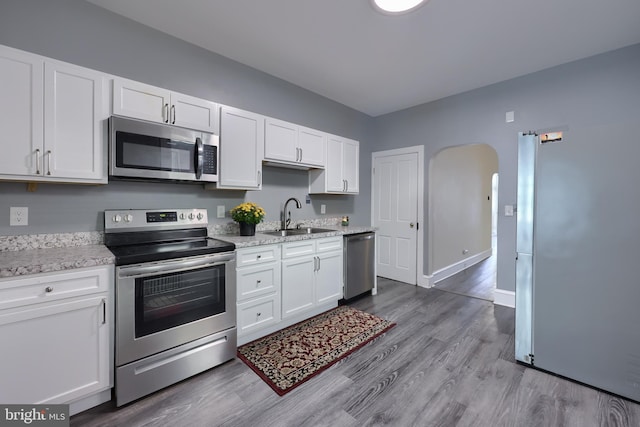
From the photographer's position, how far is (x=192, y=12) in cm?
221

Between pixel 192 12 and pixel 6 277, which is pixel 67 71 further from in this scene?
pixel 6 277

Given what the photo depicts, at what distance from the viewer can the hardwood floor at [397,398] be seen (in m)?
1.62

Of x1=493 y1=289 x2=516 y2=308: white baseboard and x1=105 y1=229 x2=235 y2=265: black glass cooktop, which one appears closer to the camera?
x1=105 y1=229 x2=235 y2=265: black glass cooktop

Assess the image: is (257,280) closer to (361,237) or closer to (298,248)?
(298,248)

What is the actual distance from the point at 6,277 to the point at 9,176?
2.30 feet

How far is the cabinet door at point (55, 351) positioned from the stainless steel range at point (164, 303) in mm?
106

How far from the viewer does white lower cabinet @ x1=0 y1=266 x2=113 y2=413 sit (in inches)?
54.4

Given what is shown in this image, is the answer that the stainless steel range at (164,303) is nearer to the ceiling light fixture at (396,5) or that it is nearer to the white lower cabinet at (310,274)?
the white lower cabinet at (310,274)

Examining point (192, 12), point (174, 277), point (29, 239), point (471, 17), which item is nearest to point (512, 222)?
point (471, 17)

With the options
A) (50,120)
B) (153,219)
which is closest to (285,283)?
(153,219)

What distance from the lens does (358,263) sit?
350 centimetres

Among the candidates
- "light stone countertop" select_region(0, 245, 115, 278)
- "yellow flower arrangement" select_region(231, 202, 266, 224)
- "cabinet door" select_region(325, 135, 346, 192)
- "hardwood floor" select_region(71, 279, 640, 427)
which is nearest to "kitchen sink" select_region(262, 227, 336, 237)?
"yellow flower arrangement" select_region(231, 202, 266, 224)

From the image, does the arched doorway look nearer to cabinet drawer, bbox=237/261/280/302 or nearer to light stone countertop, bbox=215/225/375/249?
light stone countertop, bbox=215/225/375/249

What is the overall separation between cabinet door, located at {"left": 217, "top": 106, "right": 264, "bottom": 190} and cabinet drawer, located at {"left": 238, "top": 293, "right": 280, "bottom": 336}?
1106mm
